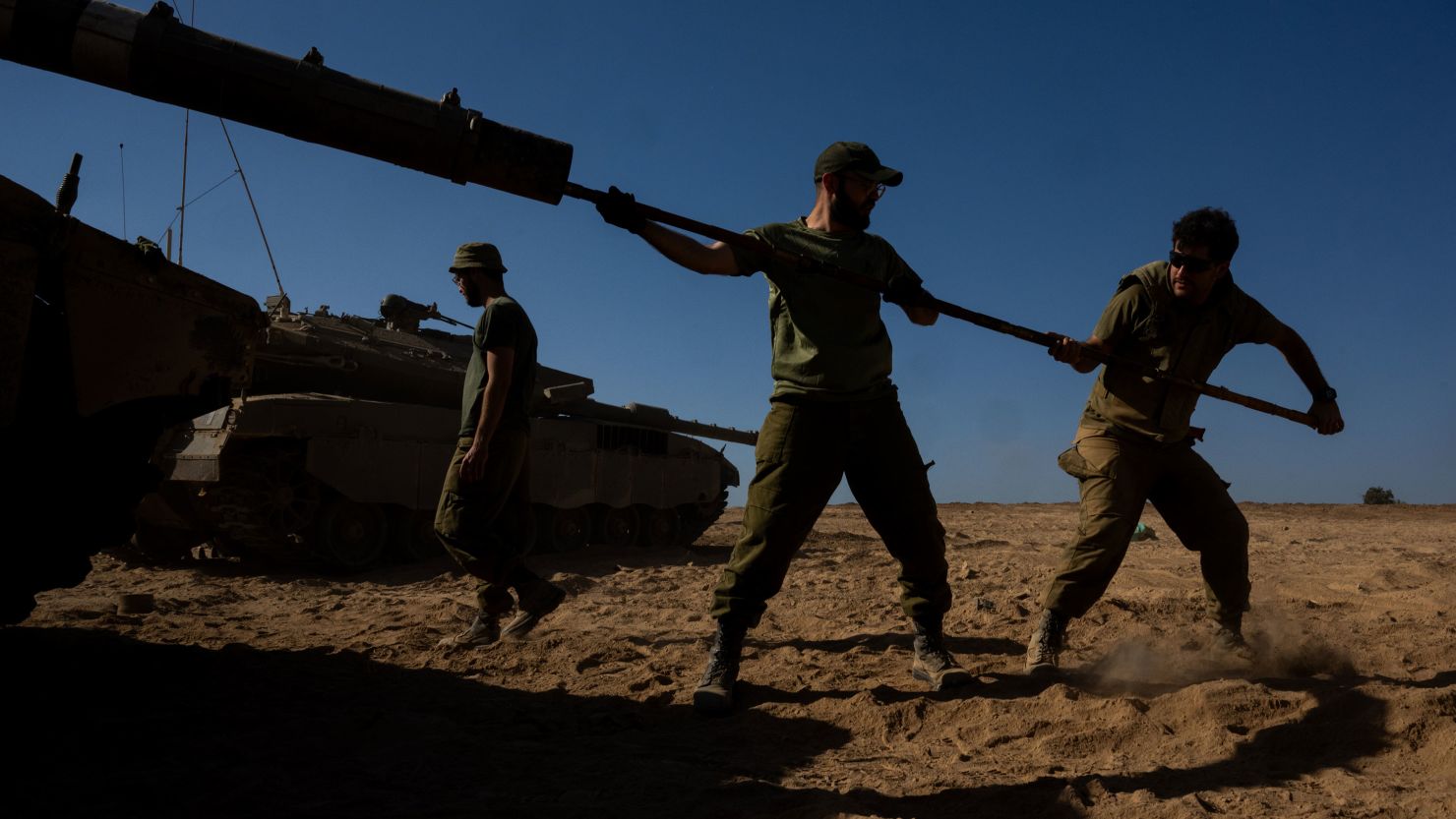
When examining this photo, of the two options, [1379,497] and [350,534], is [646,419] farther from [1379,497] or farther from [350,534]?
[1379,497]

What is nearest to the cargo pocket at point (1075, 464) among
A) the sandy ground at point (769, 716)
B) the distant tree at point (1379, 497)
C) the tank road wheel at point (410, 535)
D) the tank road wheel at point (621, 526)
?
the sandy ground at point (769, 716)

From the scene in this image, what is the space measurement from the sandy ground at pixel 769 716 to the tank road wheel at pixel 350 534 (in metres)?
3.12

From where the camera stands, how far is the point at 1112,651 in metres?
4.46

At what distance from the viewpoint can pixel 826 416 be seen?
371cm

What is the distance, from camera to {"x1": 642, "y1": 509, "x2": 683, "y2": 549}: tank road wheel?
13328mm

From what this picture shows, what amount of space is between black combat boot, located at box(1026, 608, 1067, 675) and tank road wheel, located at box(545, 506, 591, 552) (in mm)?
8287

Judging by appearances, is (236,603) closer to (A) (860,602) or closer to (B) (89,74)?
(A) (860,602)

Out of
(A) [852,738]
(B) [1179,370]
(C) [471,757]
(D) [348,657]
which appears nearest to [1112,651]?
(B) [1179,370]

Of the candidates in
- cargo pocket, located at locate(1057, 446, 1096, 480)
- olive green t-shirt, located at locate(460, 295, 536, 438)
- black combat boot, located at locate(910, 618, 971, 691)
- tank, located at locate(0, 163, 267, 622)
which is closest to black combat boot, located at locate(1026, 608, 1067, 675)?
black combat boot, located at locate(910, 618, 971, 691)

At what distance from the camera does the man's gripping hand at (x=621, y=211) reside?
3.27m

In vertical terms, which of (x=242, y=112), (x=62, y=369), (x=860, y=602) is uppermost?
(x=242, y=112)

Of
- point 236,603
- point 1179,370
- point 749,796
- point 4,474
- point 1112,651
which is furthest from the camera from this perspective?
point 236,603

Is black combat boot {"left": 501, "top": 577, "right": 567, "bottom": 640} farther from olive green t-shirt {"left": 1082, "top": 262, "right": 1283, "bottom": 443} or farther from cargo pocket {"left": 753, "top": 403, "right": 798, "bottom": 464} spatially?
olive green t-shirt {"left": 1082, "top": 262, "right": 1283, "bottom": 443}

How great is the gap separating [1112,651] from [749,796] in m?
2.39
